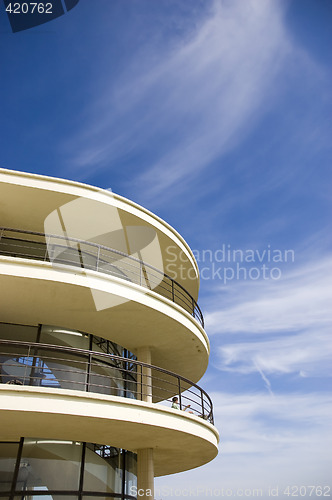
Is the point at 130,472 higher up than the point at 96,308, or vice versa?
the point at 96,308

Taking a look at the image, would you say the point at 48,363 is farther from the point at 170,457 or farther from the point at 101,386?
the point at 170,457

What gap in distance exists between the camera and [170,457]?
12898mm

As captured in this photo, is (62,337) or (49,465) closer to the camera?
(49,465)

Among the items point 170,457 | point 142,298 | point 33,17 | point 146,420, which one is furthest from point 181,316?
point 33,17

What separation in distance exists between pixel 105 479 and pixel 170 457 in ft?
8.90

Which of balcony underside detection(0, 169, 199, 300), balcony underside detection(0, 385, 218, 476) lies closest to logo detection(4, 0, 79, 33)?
balcony underside detection(0, 169, 199, 300)

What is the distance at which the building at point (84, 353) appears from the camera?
952cm

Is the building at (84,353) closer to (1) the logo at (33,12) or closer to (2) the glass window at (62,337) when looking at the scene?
(2) the glass window at (62,337)

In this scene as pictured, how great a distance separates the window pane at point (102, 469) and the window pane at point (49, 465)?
1.09ft

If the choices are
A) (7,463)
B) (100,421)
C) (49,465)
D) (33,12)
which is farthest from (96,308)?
(33,12)

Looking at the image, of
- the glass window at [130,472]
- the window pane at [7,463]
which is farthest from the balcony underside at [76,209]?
the glass window at [130,472]

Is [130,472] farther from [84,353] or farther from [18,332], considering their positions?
[18,332]

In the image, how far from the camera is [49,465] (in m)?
10.1

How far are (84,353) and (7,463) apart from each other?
3.31 meters
